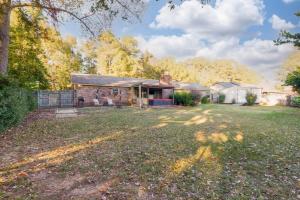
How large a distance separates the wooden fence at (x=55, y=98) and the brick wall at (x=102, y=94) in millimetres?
1040

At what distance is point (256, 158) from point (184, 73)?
165 feet

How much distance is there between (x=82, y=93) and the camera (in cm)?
2719

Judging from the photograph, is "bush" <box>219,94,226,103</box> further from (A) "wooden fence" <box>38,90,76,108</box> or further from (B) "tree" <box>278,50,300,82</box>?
(A) "wooden fence" <box>38,90,76,108</box>

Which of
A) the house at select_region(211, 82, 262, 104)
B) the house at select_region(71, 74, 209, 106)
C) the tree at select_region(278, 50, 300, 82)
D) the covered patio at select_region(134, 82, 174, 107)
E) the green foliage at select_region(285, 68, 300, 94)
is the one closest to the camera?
the green foliage at select_region(285, 68, 300, 94)

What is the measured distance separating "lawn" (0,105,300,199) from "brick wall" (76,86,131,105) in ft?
58.5

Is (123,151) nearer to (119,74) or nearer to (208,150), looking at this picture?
(208,150)

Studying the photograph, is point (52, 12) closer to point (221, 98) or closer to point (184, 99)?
point (184, 99)

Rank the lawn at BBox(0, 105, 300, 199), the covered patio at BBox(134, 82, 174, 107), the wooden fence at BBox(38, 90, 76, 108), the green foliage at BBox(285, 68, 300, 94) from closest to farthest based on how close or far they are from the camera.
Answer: the lawn at BBox(0, 105, 300, 199) → the green foliage at BBox(285, 68, 300, 94) → the wooden fence at BBox(38, 90, 76, 108) → the covered patio at BBox(134, 82, 174, 107)

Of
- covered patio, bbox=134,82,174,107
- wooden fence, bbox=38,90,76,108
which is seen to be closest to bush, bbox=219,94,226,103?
covered patio, bbox=134,82,174,107

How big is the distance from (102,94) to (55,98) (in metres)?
5.71

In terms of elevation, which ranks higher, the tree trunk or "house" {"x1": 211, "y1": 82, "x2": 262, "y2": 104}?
the tree trunk

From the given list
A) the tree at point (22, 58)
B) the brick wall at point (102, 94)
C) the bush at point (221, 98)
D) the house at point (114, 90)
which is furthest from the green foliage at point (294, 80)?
the tree at point (22, 58)

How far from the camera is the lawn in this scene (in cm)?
446

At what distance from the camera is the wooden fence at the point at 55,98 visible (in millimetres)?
24391
